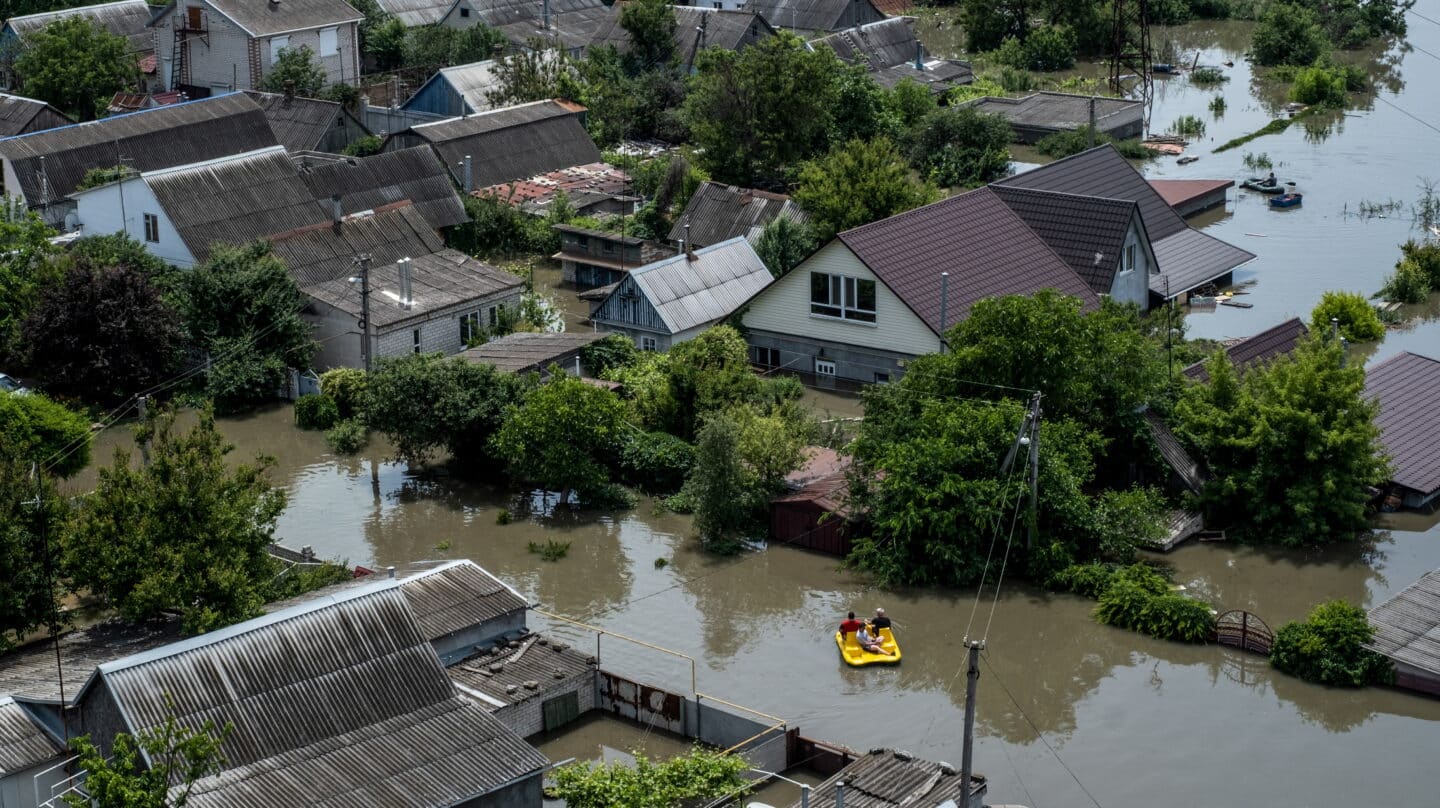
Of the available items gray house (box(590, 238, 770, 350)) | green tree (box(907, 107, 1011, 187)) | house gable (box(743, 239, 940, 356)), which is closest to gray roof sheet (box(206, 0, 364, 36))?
green tree (box(907, 107, 1011, 187))

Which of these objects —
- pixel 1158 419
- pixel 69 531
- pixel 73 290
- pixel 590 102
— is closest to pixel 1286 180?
pixel 590 102

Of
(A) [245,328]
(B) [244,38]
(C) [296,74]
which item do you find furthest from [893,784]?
(B) [244,38]

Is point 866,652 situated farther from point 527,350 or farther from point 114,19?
point 114,19

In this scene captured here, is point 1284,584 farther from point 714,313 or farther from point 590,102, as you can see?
point 590,102

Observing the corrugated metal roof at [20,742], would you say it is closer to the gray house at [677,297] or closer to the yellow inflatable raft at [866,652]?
the yellow inflatable raft at [866,652]

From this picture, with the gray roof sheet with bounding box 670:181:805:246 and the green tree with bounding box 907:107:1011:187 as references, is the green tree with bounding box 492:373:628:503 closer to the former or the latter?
the gray roof sheet with bounding box 670:181:805:246

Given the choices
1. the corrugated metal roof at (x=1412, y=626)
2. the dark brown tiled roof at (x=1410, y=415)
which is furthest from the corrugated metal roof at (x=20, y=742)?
the dark brown tiled roof at (x=1410, y=415)

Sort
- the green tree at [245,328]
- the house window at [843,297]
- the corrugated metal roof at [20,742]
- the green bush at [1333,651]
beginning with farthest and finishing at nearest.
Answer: the green tree at [245,328]
the house window at [843,297]
the green bush at [1333,651]
the corrugated metal roof at [20,742]
